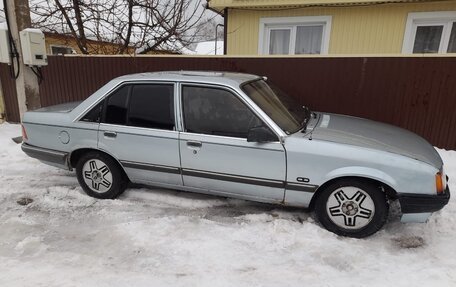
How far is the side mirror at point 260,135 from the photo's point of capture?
322 centimetres

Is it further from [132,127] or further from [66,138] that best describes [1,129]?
[132,127]

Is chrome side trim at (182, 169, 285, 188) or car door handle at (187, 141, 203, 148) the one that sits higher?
car door handle at (187, 141, 203, 148)

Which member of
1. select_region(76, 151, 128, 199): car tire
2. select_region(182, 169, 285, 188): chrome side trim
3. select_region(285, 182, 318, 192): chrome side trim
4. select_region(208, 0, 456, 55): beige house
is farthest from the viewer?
select_region(208, 0, 456, 55): beige house

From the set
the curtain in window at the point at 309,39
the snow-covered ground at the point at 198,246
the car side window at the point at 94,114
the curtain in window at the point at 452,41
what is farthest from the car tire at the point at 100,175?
the curtain in window at the point at 452,41

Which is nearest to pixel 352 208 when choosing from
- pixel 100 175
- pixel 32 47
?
pixel 100 175

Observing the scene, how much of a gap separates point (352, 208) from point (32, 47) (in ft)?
19.8

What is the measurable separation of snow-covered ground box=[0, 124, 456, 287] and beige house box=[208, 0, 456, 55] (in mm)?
5035

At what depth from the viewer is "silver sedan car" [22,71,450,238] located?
313 centimetres

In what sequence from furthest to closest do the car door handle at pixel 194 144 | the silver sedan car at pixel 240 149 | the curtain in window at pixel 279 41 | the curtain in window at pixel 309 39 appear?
the curtain in window at pixel 279 41, the curtain in window at pixel 309 39, the car door handle at pixel 194 144, the silver sedan car at pixel 240 149

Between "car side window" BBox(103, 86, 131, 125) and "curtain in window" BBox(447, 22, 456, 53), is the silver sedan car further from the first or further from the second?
"curtain in window" BBox(447, 22, 456, 53)

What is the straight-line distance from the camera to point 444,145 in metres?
5.95

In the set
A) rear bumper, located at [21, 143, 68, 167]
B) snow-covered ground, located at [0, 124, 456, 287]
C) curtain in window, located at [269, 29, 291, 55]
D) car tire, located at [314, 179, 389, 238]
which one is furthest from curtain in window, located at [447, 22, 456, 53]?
rear bumper, located at [21, 143, 68, 167]

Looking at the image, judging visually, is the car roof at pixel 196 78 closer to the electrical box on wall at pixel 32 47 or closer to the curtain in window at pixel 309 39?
the electrical box on wall at pixel 32 47

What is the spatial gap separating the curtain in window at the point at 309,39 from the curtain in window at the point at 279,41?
0.26 m
